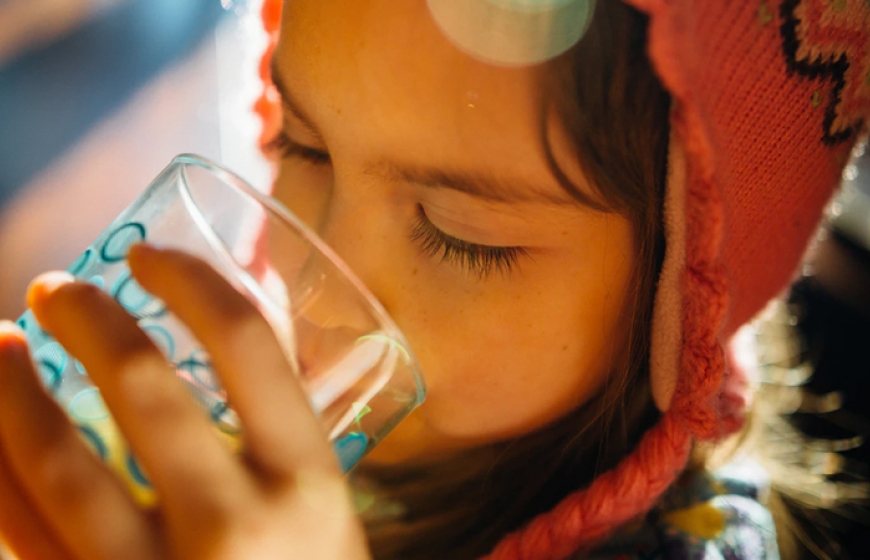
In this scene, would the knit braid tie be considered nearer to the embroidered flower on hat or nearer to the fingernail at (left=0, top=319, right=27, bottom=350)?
the embroidered flower on hat

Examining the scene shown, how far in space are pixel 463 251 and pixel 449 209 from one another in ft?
0.13

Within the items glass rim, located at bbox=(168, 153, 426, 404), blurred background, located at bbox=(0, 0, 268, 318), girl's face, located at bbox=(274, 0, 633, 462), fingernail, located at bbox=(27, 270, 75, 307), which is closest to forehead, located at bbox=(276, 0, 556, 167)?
girl's face, located at bbox=(274, 0, 633, 462)

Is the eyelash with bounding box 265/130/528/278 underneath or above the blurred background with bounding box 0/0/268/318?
above

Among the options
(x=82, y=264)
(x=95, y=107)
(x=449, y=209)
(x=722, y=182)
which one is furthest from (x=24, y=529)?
(x=95, y=107)

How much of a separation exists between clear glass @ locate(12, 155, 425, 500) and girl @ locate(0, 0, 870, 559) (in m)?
0.03

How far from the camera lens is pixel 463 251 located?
0.62 metres

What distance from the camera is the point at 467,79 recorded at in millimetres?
556

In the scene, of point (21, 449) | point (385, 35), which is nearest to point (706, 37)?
point (385, 35)

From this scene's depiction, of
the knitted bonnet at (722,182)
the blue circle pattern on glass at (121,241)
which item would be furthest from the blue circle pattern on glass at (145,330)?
the knitted bonnet at (722,182)

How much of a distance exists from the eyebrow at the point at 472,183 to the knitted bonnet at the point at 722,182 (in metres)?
0.09

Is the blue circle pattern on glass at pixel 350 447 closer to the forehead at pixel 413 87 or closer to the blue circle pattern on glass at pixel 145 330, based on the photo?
the blue circle pattern on glass at pixel 145 330

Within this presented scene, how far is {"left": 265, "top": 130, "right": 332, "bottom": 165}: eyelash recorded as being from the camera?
66cm

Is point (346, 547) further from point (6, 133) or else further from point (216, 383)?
point (6, 133)

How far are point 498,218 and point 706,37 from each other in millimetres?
176
